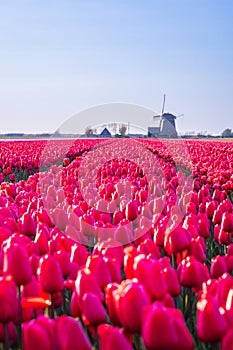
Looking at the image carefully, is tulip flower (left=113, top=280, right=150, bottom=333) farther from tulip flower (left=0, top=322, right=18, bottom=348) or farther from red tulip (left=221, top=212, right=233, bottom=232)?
red tulip (left=221, top=212, right=233, bottom=232)

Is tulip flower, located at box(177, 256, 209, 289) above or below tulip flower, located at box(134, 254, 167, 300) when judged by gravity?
below

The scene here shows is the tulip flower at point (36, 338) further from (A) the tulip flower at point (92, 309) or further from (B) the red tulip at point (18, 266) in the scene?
(B) the red tulip at point (18, 266)

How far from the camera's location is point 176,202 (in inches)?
204

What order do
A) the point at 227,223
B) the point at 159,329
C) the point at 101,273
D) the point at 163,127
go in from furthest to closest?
the point at 163,127 < the point at 227,223 < the point at 101,273 < the point at 159,329

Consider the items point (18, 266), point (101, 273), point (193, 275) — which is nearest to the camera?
point (18, 266)

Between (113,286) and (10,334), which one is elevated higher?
(113,286)

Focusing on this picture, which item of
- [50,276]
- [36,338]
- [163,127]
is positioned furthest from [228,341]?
[163,127]

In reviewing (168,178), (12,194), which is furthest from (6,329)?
(168,178)

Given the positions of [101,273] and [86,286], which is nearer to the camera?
[86,286]

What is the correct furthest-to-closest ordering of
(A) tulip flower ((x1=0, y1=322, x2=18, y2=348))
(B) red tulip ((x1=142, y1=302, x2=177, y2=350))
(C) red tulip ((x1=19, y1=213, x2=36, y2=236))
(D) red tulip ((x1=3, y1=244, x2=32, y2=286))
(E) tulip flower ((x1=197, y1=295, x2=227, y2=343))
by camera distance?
1. (C) red tulip ((x1=19, y1=213, x2=36, y2=236))
2. (D) red tulip ((x1=3, y1=244, x2=32, y2=286))
3. (A) tulip flower ((x1=0, y1=322, x2=18, y2=348))
4. (E) tulip flower ((x1=197, y1=295, x2=227, y2=343))
5. (B) red tulip ((x1=142, y1=302, x2=177, y2=350))

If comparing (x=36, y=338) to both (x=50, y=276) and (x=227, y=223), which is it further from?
(x=227, y=223)

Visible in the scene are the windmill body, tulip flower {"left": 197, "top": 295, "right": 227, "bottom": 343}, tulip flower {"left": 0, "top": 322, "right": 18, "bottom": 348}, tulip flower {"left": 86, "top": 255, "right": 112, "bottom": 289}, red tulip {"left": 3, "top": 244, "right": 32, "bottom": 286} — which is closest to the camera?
tulip flower {"left": 197, "top": 295, "right": 227, "bottom": 343}

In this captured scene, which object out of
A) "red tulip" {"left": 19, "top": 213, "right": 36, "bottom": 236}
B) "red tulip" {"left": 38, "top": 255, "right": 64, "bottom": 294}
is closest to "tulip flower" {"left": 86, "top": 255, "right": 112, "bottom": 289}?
"red tulip" {"left": 38, "top": 255, "right": 64, "bottom": 294}

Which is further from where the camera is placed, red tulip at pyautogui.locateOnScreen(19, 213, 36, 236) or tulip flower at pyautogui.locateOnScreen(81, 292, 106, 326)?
red tulip at pyautogui.locateOnScreen(19, 213, 36, 236)
